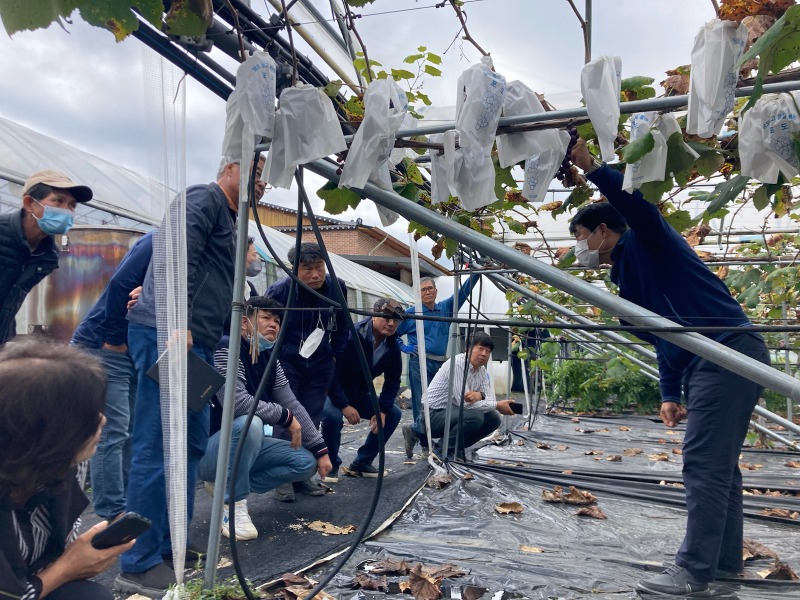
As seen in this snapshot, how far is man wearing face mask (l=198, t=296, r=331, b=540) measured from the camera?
3.19 meters

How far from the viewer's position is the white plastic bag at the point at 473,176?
2.07m

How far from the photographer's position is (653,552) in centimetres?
308

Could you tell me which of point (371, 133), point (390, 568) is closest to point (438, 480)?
point (390, 568)

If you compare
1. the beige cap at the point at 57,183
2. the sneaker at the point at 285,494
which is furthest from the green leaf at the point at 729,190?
the sneaker at the point at 285,494

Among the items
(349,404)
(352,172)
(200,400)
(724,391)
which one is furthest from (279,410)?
(724,391)

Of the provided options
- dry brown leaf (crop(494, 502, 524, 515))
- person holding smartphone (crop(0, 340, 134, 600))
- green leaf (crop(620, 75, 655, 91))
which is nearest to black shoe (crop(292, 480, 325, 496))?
dry brown leaf (crop(494, 502, 524, 515))

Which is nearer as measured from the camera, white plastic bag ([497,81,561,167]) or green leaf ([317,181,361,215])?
white plastic bag ([497,81,561,167])

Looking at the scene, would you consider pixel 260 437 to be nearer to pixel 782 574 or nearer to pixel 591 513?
pixel 591 513

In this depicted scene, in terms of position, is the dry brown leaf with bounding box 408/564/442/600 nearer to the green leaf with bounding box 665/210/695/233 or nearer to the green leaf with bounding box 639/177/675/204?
the green leaf with bounding box 639/177/675/204

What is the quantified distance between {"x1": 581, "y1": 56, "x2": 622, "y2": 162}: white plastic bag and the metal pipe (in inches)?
14.9

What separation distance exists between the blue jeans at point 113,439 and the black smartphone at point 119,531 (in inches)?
56.4

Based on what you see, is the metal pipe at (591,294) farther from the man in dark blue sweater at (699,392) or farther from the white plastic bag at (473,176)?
the man in dark blue sweater at (699,392)

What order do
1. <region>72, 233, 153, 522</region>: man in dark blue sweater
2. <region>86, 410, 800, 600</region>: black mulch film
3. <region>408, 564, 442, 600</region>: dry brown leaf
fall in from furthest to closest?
<region>72, 233, 153, 522</region>: man in dark blue sweater < <region>86, 410, 800, 600</region>: black mulch film < <region>408, 564, 442, 600</region>: dry brown leaf

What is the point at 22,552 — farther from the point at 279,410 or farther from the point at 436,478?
the point at 436,478
